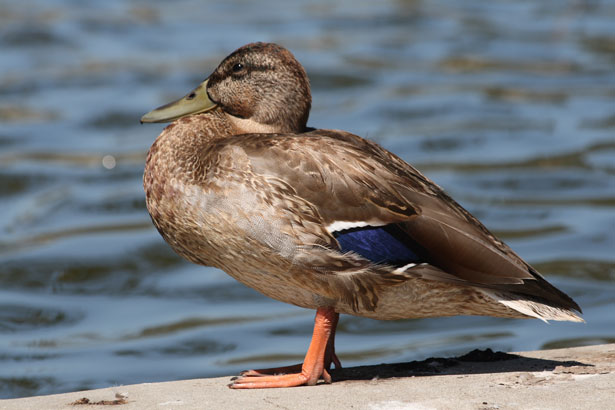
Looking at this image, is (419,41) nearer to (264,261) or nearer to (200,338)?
(200,338)

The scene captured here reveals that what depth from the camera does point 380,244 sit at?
4.47 m

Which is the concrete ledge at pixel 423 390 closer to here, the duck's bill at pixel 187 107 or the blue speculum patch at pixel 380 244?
the blue speculum patch at pixel 380 244

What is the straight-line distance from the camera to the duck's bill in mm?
5188

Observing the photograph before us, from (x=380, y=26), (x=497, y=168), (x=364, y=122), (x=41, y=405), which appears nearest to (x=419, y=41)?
(x=380, y=26)

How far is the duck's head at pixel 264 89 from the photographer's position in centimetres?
502

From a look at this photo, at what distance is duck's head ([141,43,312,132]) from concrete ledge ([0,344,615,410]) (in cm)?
118

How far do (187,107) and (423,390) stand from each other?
179cm

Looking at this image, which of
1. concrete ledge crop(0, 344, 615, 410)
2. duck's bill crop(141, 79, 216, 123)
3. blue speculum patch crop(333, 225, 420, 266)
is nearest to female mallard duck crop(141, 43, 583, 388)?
blue speculum patch crop(333, 225, 420, 266)

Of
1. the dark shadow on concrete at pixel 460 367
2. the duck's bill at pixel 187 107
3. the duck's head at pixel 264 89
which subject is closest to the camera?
the dark shadow on concrete at pixel 460 367

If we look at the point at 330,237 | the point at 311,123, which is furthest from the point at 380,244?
the point at 311,123

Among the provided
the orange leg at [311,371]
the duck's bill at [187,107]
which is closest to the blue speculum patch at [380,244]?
the orange leg at [311,371]

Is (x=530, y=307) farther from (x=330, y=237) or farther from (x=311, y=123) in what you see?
(x=311, y=123)

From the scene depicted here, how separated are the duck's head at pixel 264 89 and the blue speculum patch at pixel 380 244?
0.79 m

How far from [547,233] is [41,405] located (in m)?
5.55
